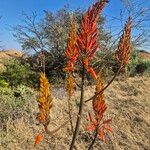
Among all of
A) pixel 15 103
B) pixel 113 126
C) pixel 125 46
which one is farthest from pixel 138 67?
pixel 125 46

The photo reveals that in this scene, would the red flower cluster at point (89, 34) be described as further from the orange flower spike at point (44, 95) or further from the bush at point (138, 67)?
the bush at point (138, 67)

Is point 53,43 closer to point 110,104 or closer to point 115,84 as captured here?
point 115,84

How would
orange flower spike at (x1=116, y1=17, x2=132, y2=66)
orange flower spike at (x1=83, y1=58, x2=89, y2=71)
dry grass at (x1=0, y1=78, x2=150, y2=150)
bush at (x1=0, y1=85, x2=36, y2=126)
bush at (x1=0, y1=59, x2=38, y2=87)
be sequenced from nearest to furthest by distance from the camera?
orange flower spike at (x1=83, y1=58, x2=89, y2=71) < orange flower spike at (x1=116, y1=17, x2=132, y2=66) < dry grass at (x1=0, y1=78, x2=150, y2=150) < bush at (x1=0, y1=85, x2=36, y2=126) < bush at (x1=0, y1=59, x2=38, y2=87)

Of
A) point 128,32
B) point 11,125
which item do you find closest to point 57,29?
point 11,125

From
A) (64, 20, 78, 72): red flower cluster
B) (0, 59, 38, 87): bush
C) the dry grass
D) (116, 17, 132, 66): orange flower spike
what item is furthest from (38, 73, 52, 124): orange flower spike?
(0, 59, 38, 87): bush

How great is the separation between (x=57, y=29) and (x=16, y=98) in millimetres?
8054

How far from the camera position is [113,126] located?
9.63 metres

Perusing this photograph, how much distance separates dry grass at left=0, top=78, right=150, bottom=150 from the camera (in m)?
8.44

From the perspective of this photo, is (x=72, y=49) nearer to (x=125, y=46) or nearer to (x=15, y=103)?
(x=125, y=46)

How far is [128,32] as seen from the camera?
8.57 feet

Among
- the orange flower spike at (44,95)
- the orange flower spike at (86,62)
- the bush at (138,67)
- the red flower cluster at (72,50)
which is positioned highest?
the bush at (138,67)

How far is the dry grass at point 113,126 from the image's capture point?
27.7ft

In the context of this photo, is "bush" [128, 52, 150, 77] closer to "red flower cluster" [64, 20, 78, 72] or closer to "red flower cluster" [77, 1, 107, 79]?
"red flower cluster" [64, 20, 78, 72]

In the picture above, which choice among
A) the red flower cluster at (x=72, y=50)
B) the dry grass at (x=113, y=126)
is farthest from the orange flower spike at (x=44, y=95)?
the dry grass at (x=113, y=126)
